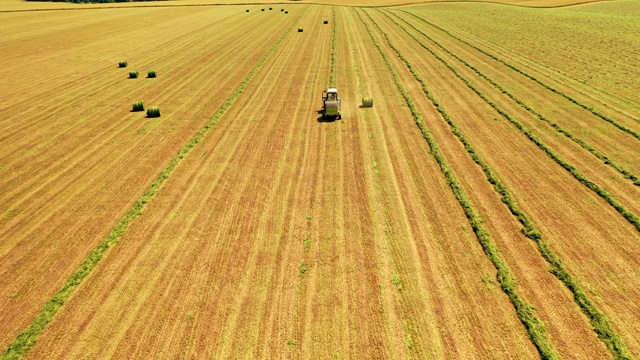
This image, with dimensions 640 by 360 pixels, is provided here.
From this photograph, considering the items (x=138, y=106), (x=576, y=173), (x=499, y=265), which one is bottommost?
(x=499, y=265)

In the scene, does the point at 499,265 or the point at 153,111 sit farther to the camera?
the point at 153,111

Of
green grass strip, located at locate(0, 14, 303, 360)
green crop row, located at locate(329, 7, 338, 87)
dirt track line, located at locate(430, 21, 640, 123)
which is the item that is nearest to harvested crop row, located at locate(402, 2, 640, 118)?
dirt track line, located at locate(430, 21, 640, 123)

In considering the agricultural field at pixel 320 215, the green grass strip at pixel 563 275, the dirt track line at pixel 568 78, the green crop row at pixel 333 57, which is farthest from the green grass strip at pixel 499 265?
the dirt track line at pixel 568 78

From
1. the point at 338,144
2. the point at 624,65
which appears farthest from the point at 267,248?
the point at 624,65

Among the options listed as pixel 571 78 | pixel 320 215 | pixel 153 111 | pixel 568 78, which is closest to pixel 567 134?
pixel 568 78

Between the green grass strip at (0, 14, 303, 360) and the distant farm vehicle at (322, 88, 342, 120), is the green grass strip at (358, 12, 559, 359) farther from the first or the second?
the green grass strip at (0, 14, 303, 360)

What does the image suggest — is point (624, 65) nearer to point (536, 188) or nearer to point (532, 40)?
point (532, 40)

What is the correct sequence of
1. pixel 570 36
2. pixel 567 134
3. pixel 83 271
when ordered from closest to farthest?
pixel 83 271 < pixel 567 134 < pixel 570 36

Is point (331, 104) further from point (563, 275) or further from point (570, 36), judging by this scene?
point (570, 36)
